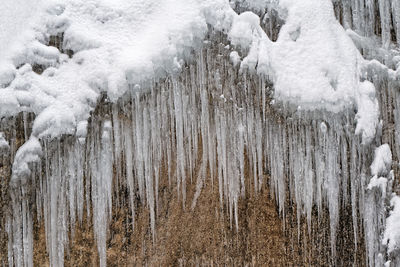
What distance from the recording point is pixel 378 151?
421 centimetres

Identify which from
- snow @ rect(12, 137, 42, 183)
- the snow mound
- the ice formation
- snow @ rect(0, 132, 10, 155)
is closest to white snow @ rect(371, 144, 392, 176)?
the ice formation

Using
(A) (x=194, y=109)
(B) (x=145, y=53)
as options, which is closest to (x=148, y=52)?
(B) (x=145, y=53)

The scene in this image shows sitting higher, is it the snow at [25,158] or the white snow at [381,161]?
the snow at [25,158]

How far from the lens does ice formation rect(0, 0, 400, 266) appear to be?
380 cm


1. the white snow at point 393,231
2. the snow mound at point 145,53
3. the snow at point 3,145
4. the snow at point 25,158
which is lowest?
the white snow at point 393,231

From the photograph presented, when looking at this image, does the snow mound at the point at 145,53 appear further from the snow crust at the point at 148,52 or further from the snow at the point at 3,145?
the snow at the point at 3,145

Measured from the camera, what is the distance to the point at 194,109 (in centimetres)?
405

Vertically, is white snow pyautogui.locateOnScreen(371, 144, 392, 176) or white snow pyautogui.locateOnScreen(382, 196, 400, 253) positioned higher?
white snow pyautogui.locateOnScreen(371, 144, 392, 176)

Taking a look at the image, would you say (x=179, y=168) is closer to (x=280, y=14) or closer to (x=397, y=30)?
(x=280, y=14)

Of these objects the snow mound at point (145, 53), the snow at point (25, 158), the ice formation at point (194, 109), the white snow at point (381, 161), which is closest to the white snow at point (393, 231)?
the ice formation at point (194, 109)

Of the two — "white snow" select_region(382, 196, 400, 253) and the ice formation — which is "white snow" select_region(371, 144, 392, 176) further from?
"white snow" select_region(382, 196, 400, 253)

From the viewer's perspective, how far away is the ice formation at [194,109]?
3803 mm

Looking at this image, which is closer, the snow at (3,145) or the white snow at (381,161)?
the snow at (3,145)

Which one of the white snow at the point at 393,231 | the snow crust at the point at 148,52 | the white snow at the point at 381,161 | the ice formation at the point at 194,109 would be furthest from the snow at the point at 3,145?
the white snow at the point at 393,231
